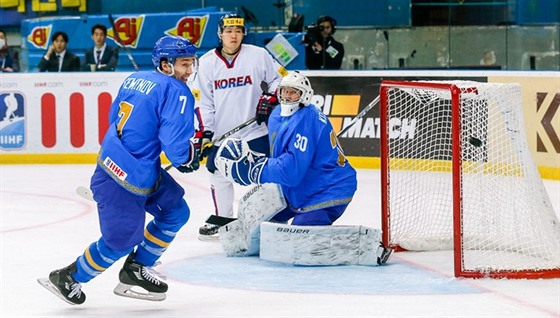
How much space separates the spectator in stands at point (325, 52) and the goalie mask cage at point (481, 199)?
3.27m

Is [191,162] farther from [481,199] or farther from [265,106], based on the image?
[481,199]

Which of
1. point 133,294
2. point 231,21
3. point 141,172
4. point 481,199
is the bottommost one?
point 133,294

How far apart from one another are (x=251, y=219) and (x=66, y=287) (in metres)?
1.27

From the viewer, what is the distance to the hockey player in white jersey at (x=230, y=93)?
6137 mm

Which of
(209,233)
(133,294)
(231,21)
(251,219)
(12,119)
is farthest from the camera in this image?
(12,119)

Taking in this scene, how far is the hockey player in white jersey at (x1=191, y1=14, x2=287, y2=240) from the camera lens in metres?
6.14

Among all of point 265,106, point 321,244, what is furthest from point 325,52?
point 321,244

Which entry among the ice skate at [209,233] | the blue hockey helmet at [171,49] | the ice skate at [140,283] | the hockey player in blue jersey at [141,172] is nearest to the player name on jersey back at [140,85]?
the hockey player in blue jersey at [141,172]

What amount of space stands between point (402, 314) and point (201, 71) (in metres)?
2.29

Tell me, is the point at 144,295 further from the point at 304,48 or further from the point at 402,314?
the point at 304,48

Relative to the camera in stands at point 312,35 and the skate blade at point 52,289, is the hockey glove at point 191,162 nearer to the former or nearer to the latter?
the skate blade at point 52,289

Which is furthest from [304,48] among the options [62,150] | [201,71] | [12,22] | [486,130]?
[486,130]

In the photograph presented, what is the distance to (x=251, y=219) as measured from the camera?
18.0 ft

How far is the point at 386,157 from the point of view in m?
5.76
